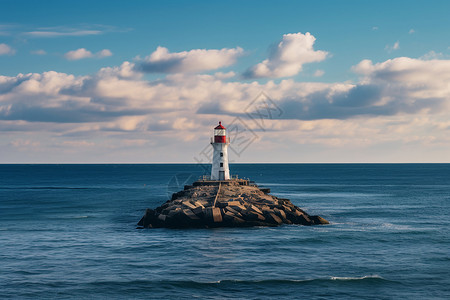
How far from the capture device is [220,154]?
67.7 metres

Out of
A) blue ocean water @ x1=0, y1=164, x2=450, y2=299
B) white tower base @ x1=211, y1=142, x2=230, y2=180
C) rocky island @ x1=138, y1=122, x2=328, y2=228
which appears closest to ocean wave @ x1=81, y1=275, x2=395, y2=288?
blue ocean water @ x1=0, y1=164, x2=450, y2=299

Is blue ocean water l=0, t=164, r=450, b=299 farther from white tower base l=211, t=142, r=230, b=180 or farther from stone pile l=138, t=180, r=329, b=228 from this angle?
white tower base l=211, t=142, r=230, b=180

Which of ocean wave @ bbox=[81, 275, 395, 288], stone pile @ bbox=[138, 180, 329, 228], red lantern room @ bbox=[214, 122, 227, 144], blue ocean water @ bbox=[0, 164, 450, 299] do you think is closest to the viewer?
blue ocean water @ bbox=[0, 164, 450, 299]

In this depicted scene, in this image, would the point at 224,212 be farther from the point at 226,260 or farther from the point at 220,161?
the point at 220,161

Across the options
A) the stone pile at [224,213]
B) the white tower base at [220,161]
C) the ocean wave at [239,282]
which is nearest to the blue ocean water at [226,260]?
the ocean wave at [239,282]

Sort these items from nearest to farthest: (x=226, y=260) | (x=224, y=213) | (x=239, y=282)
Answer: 1. (x=239, y=282)
2. (x=226, y=260)
3. (x=224, y=213)

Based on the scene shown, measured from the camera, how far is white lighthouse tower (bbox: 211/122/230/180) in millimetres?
67500

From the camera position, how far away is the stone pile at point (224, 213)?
50125 mm

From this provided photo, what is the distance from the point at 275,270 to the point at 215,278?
4.63 meters

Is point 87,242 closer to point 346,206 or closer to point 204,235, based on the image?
point 204,235

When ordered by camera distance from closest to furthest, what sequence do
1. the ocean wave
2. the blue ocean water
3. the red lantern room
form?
the blue ocean water → the ocean wave → the red lantern room

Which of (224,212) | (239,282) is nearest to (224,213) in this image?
(224,212)

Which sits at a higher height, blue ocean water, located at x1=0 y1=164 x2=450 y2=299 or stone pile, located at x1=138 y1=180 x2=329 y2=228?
stone pile, located at x1=138 y1=180 x2=329 y2=228

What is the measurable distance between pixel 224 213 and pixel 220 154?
17.8 meters
